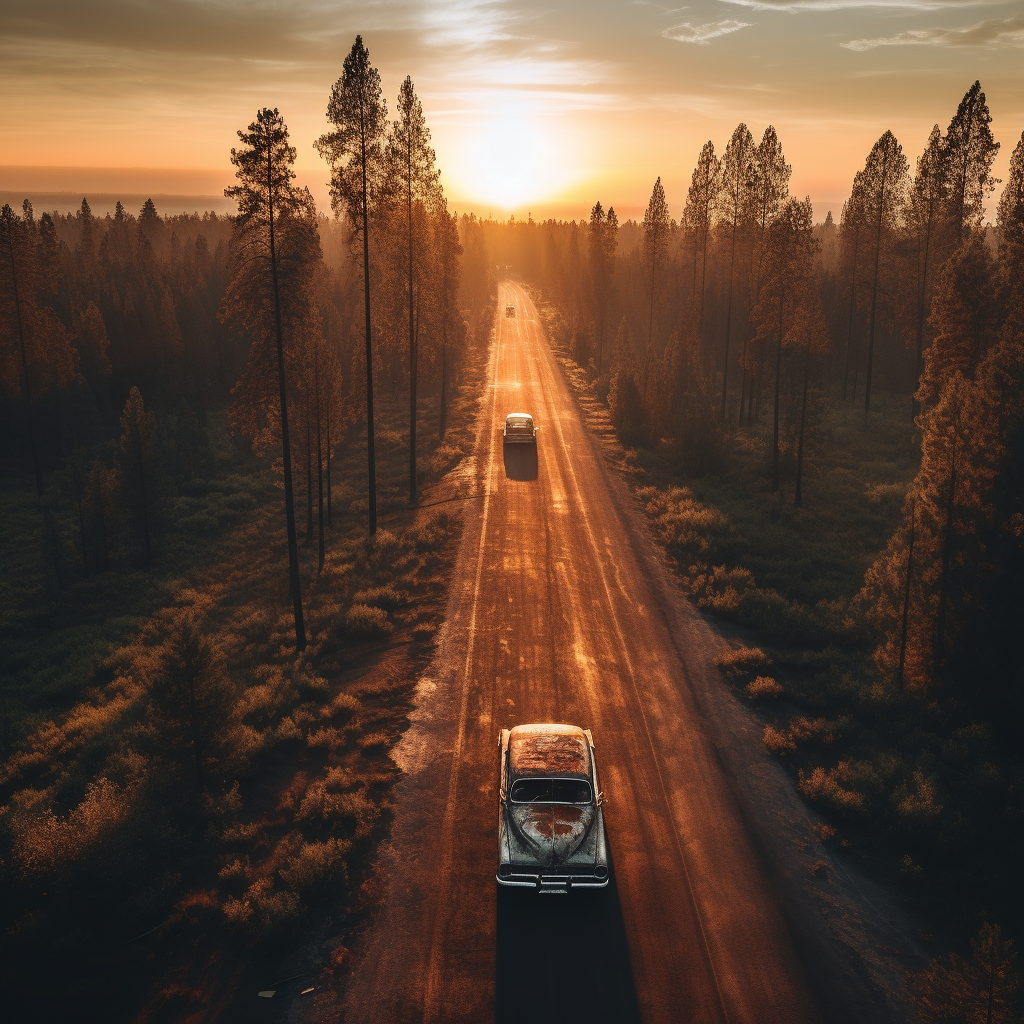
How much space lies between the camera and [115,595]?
2919cm

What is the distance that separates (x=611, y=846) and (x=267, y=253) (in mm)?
17545

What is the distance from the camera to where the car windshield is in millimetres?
12133

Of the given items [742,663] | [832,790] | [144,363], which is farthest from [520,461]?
[144,363]

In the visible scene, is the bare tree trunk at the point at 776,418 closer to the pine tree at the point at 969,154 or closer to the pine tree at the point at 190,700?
the pine tree at the point at 969,154

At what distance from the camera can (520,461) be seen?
40.4m

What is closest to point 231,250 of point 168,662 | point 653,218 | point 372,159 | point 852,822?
point 372,159

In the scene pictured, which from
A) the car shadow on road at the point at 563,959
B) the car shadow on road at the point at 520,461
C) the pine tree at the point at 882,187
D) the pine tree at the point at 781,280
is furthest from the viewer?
the pine tree at the point at 882,187

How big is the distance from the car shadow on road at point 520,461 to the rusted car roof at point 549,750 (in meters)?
24.0

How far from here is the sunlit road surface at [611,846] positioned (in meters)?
9.96

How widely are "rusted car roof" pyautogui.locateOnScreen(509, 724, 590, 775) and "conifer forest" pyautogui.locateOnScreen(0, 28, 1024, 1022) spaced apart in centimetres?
158

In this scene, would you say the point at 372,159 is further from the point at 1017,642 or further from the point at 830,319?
the point at 830,319

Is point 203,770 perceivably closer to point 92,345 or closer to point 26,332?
point 26,332

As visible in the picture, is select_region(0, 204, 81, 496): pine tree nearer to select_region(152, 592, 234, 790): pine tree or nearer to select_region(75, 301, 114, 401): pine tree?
select_region(75, 301, 114, 401): pine tree

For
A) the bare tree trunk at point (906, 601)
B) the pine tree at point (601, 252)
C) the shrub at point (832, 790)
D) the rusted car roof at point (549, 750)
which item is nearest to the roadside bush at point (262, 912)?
the rusted car roof at point (549, 750)
